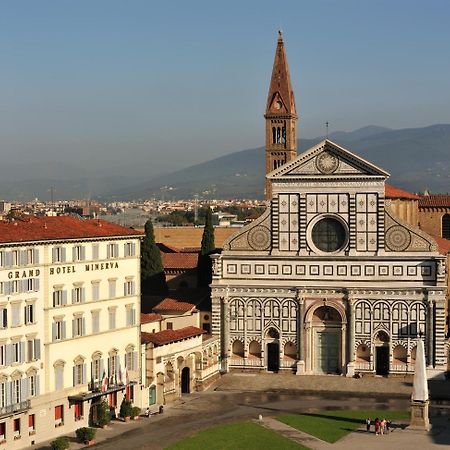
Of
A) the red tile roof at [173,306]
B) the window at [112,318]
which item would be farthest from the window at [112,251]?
the red tile roof at [173,306]

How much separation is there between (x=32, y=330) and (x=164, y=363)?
11.6m

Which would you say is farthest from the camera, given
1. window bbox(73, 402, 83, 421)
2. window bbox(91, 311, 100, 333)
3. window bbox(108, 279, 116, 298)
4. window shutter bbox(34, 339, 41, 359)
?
window bbox(108, 279, 116, 298)

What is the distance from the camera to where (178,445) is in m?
47.1

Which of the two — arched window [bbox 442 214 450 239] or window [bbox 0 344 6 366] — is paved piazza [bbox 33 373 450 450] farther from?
arched window [bbox 442 214 450 239]

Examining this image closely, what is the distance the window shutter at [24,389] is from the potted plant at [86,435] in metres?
2.95

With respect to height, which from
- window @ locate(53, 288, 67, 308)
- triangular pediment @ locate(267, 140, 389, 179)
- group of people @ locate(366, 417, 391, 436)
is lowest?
group of people @ locate(366, 417, 391, 436)

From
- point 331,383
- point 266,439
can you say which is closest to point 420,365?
point 266,439

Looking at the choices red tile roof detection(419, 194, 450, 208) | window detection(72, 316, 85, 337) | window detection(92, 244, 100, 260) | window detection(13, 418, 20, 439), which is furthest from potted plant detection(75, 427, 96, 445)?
red tile roof detection(419, 194, 450, 208)

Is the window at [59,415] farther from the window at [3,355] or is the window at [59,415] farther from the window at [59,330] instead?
the window at [3,355]

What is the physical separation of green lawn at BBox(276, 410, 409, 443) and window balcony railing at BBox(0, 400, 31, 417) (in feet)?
44.0

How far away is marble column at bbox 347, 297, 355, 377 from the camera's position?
65875mm

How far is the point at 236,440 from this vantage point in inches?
1908

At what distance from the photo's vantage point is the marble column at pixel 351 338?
65.9 m

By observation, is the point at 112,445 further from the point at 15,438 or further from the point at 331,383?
the point at 331,383
